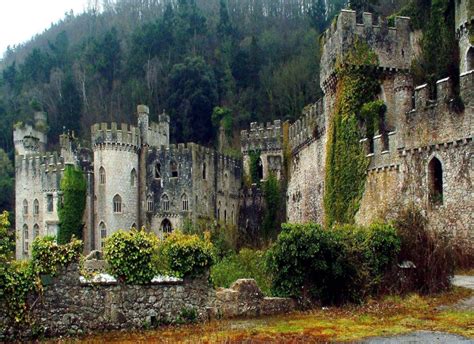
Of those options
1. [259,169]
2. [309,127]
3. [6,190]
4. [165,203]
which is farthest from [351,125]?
[6,190]

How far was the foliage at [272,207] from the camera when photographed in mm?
49506

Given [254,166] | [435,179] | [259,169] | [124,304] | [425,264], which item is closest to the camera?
[124,304]

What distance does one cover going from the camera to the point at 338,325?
13727 millimetres

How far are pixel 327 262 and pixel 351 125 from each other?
45.6ft

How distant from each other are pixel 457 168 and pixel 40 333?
16286mm

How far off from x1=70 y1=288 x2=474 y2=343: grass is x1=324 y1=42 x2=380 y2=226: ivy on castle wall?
13.0 metres

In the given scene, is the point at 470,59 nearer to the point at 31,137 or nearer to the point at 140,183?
the point at 140,183

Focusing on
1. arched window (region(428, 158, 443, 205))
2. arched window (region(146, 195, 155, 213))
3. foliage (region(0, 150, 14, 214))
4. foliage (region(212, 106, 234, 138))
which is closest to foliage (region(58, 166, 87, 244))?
arched window (region(146, 195, 155, 213))

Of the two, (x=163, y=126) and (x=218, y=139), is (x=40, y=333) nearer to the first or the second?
(x=163, y=126)

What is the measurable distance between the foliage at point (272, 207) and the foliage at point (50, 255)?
1411 inches

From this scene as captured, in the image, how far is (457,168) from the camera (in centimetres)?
2261

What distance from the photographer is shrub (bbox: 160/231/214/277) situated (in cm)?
1478

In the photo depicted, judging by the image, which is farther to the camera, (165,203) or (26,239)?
(26,239)

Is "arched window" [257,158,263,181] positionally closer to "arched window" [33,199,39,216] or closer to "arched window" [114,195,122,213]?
"arched window" [114,195,122,213]
